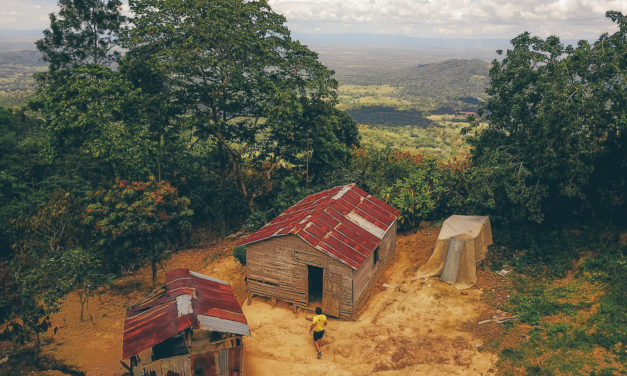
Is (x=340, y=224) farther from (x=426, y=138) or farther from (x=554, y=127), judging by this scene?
(x=426, y=138)

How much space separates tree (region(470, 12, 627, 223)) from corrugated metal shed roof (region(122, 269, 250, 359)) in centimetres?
1049

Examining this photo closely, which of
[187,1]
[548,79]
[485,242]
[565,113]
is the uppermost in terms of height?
[187,1]

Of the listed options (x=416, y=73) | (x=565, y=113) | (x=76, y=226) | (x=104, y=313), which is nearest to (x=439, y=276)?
(x=565, y=113)

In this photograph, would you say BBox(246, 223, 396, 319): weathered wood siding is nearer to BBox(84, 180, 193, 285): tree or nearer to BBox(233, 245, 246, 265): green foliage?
BBox(233, 245, 246, 265): green foliage

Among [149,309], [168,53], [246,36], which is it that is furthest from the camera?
[246,36]

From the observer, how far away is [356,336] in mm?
11914

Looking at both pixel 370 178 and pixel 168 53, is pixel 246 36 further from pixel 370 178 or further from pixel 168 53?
pixel 370 178

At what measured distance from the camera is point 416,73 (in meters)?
173

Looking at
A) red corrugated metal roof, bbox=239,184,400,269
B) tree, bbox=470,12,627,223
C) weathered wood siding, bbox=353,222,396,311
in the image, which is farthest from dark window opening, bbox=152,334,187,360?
tree, bbox=470,12,627,223

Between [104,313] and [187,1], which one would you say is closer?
[104,313]

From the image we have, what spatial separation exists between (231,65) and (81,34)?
30.0 feet

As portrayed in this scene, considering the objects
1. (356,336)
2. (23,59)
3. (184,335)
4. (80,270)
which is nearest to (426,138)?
(356,336)

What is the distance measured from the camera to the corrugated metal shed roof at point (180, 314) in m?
9.13

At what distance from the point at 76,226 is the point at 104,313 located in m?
4.18
